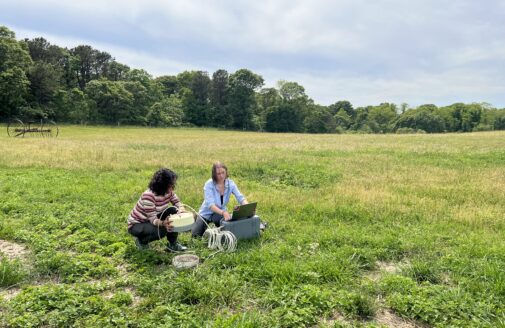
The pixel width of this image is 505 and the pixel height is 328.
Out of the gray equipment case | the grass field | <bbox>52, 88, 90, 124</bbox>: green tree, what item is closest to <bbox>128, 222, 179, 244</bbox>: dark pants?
the grass field

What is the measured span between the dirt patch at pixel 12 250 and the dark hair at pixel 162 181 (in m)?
2.28

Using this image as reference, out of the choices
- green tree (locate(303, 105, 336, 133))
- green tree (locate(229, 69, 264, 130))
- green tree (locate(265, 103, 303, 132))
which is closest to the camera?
green tree (locate(229, 69, 264, 130))

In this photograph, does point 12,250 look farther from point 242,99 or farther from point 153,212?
point 242,99

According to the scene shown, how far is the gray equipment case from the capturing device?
5.82 metres

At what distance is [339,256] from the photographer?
5.30m

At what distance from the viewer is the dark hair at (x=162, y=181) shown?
17.8ft

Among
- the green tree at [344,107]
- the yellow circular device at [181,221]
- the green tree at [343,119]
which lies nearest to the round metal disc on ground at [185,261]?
the yellow circular device at [181,221]

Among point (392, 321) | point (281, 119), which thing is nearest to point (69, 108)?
point (281, 119)

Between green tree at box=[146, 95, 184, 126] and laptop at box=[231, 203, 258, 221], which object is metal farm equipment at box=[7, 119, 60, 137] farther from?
laptop at box=[231, 203, 258, 221]

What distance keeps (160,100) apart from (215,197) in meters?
75.8

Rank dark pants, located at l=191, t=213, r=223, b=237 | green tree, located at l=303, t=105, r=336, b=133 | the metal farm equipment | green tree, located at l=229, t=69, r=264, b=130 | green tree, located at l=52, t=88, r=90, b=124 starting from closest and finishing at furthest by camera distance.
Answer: dark pants, located at l=191, t=213, r=223, b=237 → the metal farm equipment → green tree, located at l=52, t=88, r=90, b=124 → green tree, located at l=229, t=69, r=264, b=130 → green tree, located at l=303, t=105, r=336, b=133

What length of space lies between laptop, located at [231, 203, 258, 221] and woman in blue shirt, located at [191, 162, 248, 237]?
319 mm

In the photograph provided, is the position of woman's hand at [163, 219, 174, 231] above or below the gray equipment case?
above

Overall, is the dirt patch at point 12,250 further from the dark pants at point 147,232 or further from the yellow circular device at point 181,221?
the yellow circular device at point 181,221
